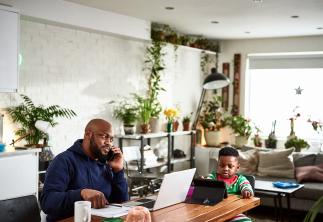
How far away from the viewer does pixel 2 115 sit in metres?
4.73

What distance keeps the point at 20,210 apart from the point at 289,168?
4573 mm

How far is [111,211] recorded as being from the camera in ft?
8.96

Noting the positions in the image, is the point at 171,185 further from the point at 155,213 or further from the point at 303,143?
the point at 303,143

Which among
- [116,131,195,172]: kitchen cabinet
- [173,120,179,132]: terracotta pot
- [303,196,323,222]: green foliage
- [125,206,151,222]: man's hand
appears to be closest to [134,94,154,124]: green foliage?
[116,131,195,172]: kitchen cabinet

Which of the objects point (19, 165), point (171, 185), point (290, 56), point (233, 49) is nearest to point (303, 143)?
point (290, 56)

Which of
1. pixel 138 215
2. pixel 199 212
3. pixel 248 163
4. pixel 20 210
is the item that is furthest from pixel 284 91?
pixel 20 210

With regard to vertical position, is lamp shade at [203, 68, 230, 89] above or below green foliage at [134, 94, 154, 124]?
above

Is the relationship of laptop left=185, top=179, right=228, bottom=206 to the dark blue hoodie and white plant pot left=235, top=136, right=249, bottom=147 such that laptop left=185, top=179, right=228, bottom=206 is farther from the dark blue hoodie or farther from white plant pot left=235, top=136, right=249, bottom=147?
white plant pot left=235, top=136, right=249, bottom=147

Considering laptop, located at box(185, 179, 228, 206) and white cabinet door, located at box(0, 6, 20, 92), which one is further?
white cabinet door, located at box(0, 6, 20, 92)

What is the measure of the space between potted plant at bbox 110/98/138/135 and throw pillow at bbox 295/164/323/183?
2212 millimetres

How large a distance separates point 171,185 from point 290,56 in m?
5.83

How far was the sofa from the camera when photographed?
5926 millimetres

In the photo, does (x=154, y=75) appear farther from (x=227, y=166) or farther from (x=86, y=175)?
(x=86, y=175)

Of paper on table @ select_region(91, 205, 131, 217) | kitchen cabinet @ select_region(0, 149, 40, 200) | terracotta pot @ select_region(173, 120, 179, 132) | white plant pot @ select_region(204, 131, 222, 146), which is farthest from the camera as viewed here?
white plant pot @ select_region(204, 131, 222, 146)
